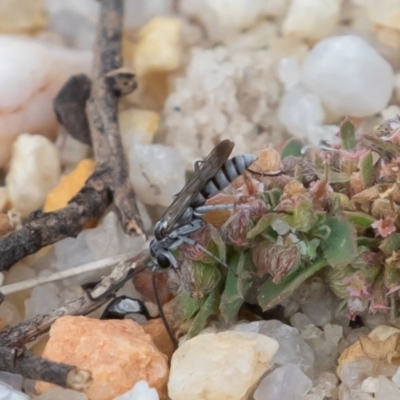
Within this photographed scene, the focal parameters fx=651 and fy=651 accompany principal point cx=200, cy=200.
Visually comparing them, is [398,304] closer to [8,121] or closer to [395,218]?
[395,218]

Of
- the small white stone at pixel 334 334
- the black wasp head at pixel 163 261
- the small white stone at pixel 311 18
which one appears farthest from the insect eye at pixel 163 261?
the small white stone at pixel 311 18

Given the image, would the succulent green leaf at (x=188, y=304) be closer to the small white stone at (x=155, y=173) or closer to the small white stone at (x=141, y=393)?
the small white stone at (x=141, y=393)

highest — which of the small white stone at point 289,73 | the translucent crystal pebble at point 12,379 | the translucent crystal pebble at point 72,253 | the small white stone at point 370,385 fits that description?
the small white stone at point 289,73

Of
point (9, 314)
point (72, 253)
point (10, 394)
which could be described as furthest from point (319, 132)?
point (10, 394)

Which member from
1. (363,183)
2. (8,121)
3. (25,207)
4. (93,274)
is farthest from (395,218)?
(8,121)

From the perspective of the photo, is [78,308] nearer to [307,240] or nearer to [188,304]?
[188,304]

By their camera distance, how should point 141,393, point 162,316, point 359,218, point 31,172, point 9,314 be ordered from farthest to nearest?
point 31,172 < point 9,314 < point 162,316 < point 359,218 < point 141,393

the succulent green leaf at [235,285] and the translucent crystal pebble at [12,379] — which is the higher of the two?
the succulent green leaf at [235,285]
